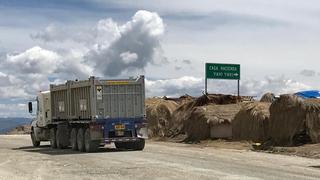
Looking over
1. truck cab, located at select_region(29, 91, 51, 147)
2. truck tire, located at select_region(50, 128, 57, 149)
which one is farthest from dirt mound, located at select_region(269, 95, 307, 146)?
truck cab, located at select_region(29, 91, 51, 147)

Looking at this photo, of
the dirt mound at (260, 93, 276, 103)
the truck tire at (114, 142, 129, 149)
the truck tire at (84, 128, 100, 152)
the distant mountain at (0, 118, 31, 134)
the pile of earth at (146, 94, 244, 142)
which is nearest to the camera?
the truck tire at (84, 128, 100, 152)

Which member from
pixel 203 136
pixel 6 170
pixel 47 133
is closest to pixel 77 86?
pixel 47 133

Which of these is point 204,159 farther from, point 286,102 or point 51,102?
point 51,102

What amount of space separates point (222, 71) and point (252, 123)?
12477 mm

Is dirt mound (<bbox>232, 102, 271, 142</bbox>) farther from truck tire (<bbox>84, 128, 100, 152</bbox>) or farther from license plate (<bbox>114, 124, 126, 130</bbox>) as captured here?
truck tire (<bbox>84, 128, 100, 152</bbox>)

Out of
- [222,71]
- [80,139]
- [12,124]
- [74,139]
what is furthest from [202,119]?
[12,124]

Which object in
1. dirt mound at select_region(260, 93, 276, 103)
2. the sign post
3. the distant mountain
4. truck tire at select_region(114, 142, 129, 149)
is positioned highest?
the sign post

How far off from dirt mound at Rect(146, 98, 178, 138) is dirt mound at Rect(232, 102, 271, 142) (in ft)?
39.1

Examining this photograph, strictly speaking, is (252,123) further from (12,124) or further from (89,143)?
(12,124)

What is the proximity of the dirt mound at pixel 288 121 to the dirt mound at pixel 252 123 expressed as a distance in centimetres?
140

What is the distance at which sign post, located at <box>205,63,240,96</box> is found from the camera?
49781mm

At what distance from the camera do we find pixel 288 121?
3384 centimetres

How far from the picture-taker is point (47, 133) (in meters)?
38.5

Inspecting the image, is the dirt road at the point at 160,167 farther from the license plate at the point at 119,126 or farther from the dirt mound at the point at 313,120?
the dirt mound at the point at 313,120
